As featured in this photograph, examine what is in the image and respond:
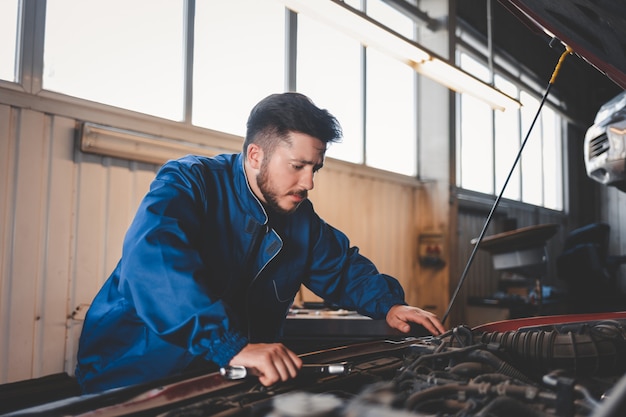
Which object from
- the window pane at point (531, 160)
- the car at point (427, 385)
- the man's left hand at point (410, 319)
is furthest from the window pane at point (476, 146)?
the car at point (427, 385)

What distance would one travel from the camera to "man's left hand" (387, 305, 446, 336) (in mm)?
1461

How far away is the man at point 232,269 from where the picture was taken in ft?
3.34

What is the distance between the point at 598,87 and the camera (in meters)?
8.58

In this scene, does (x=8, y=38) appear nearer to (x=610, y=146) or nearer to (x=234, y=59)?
(x=234, y=59)

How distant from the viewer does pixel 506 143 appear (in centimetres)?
683

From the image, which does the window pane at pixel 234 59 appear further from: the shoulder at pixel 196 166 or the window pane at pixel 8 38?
the shoulder at pixel 196 166

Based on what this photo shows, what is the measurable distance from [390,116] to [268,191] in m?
3.55

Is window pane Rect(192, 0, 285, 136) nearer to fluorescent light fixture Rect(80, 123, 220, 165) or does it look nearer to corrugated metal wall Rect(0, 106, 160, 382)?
fluorescent light fixture Rect(80, 123, 220, 165)

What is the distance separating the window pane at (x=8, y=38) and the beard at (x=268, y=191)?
1500 millimetres

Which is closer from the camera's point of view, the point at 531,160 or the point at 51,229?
the point at 51,229

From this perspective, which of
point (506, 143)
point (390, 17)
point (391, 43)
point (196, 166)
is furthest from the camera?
point (506, 143)

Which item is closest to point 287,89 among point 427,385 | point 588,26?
point 588,26

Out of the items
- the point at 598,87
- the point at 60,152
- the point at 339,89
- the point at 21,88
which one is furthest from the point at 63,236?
the point at 598,87

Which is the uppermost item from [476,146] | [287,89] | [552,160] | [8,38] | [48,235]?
[552,160]
